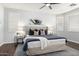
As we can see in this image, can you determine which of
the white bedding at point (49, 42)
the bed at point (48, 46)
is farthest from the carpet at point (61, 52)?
the white bedding at point (49, 42)

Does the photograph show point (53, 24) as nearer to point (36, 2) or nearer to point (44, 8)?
point (44, 8)

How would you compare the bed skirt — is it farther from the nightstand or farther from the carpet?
the nightstand

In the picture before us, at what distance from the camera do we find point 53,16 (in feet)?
6.42

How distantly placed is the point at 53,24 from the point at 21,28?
2.18 ft

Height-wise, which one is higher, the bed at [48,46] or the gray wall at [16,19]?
the gray wall at [16,19]

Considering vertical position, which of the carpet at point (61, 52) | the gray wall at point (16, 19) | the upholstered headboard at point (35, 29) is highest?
the gray wall at point (16, 19)

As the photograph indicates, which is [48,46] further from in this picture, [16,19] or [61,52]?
[16,19]

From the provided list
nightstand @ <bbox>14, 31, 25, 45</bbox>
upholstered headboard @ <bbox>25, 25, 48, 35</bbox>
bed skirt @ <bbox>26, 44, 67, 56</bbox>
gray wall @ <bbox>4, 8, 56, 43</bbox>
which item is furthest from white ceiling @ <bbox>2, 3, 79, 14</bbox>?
bed skirt @ <bbox>26, 44, 67, 56</bbox>

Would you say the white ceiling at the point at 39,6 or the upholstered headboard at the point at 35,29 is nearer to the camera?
Answer: the white ceiling at the point at 39,6

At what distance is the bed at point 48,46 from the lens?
190 cm

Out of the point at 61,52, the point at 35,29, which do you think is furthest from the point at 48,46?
the point at 35,29

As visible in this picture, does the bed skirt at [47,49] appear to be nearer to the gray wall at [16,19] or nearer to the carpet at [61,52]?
the carpet at [61,52]

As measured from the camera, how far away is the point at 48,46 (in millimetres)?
1962

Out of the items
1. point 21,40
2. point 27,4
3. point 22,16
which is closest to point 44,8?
point 27,4
